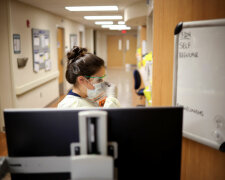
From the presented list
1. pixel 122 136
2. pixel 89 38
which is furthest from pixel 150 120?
pixel 89 38

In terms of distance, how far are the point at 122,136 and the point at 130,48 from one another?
55.0 ft

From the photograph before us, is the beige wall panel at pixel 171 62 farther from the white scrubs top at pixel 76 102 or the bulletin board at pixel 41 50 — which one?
the bulletin board at pixel 41 50

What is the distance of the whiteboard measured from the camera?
4.89ft

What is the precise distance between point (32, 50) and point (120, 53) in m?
12.3

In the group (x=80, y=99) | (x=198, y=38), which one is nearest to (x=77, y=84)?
(x=80, y=99)

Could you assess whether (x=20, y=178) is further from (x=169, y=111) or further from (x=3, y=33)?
(x=3, y=33)

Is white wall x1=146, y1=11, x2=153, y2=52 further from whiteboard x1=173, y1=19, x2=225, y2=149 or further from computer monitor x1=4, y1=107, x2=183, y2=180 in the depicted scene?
computer monitor x1=4, y1=107, x2=183, y2=180

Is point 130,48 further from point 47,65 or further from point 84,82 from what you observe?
point 84,82

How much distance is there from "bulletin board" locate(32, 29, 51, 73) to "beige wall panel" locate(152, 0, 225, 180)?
4289 mm

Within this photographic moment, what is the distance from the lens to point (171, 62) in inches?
72.6

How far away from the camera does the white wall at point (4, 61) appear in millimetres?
4309

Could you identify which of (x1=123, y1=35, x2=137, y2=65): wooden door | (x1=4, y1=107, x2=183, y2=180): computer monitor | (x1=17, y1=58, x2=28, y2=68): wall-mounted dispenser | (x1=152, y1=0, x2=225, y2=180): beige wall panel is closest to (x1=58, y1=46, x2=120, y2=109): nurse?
(x1=152, y1=0, x2=225, y2=180): beige wall panel

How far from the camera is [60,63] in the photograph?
8711 millimetres

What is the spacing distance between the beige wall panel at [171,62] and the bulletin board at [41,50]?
4289 mm
